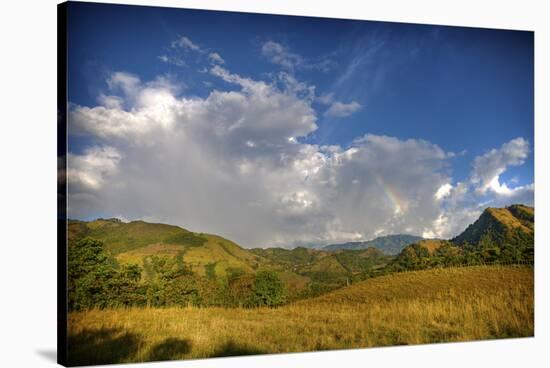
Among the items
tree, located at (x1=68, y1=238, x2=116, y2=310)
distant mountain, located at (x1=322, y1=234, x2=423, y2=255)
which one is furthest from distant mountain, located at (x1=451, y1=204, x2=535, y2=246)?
tree, located at (x1=68, y1=238, x2=116, y2=310)

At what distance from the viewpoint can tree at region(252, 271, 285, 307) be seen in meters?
11.2

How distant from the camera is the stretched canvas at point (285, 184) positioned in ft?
32.7

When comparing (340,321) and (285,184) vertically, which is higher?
(285,184)

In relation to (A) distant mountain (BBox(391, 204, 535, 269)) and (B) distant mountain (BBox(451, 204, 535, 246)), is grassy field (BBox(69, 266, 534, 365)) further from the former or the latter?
(B) distant mountain (BBox(451, 204, 535, 246))

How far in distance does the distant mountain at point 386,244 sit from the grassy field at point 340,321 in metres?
0.54

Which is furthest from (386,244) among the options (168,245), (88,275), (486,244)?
(88,275)

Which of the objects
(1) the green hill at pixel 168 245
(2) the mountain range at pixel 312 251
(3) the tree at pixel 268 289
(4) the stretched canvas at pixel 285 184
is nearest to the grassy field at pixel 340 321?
(4) the stretched canvas at pixel 285 184

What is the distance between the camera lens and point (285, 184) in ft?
36.7

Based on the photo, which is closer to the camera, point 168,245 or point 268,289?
point 168,245

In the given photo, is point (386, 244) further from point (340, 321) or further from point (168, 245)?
point (168, 245)

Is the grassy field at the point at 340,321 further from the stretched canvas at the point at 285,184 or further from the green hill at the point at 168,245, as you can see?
the green hill at the point at 168,245

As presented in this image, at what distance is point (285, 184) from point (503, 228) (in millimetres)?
3917

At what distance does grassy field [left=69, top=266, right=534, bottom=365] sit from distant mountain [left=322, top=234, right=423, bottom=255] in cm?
54

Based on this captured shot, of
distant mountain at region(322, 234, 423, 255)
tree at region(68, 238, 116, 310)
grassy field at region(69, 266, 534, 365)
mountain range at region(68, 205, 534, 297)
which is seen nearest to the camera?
tree at region(68, 238, 116, 310)
